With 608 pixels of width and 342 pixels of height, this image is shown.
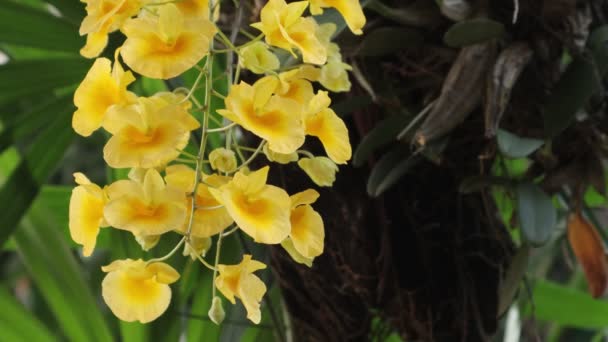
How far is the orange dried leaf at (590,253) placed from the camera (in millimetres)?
736

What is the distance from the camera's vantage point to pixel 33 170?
33.5 inches

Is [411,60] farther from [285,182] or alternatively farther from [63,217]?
[63,217]

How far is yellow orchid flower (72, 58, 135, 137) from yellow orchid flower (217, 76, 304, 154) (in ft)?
0.18

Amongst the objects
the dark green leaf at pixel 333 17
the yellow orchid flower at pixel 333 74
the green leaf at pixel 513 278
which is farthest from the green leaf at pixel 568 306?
the yellow orchid flower at pixel 333 74

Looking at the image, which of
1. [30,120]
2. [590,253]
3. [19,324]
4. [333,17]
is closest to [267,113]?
[333,17]

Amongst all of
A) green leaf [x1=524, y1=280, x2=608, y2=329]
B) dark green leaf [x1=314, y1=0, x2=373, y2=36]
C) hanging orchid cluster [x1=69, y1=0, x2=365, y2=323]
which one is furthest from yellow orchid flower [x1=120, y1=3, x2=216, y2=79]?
green leaf [x1=524, y1=280, x2=608, y2=329]

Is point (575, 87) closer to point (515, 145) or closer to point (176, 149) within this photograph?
point (515, 145)

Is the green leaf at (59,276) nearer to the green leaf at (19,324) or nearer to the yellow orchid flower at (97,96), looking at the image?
the green leaf at (19,324)

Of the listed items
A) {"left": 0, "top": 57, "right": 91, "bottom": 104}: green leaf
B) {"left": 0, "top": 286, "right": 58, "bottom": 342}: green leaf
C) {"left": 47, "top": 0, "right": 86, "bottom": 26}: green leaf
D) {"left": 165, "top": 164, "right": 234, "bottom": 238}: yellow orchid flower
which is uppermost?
{"left": 165, "top": 164, "right": 234, "bottom": 238}: yellow orchid flower

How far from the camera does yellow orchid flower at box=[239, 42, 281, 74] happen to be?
48 cm

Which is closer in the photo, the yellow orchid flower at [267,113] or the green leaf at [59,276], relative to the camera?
the yellow orchid flower at [267,113]

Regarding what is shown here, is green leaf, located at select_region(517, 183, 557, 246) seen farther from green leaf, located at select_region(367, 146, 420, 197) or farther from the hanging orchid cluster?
the hanging orchid cluster

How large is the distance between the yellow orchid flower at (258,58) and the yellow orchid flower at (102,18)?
0.20 feet

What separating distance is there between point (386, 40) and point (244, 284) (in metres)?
0.34
